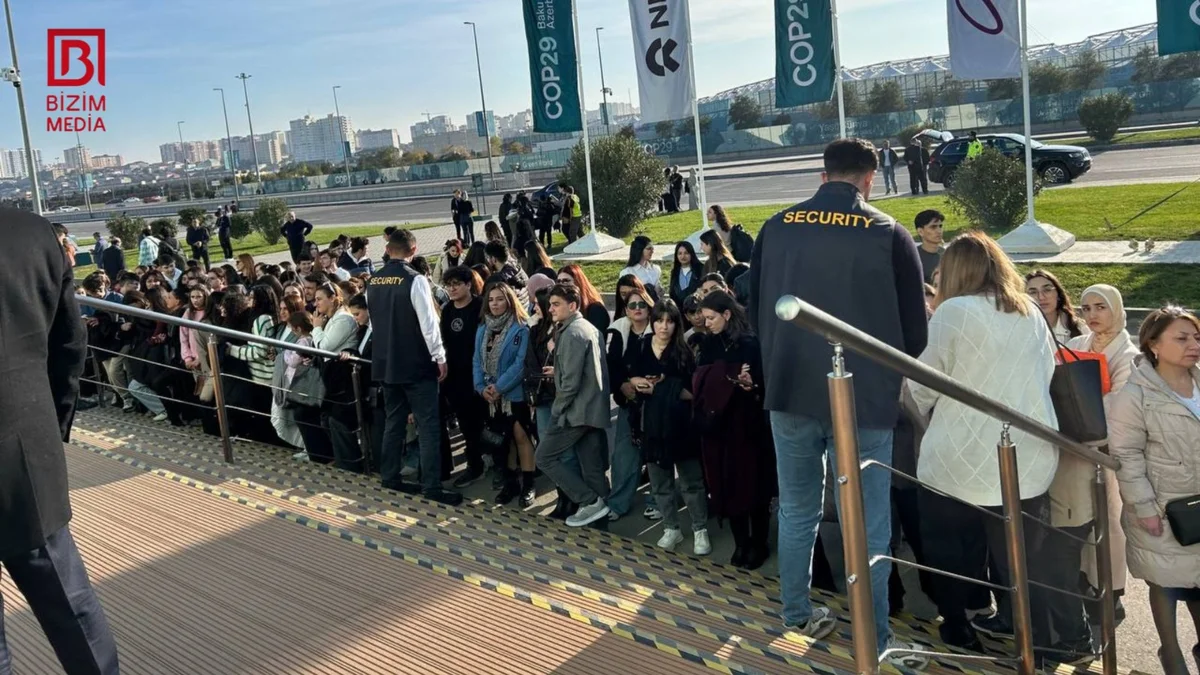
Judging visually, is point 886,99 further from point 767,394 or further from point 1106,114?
point 767,394

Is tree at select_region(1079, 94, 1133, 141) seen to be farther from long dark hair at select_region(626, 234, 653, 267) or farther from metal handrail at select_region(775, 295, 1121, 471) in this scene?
metal handrail at select_region(775, 295, 1121, 471)

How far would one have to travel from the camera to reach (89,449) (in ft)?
23.3

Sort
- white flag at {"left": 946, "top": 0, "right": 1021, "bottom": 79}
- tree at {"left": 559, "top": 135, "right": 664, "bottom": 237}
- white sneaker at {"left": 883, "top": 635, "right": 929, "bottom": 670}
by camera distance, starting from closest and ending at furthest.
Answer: white sneaker at {"left": 883, "top": 635, "right": 929, "bottom": 670} → white flag at {"left": 946, "top": 0, "right": 1021, "bottom": 79} → tree at {"left": 559, "top": 135, "right": 664, "bottom": 237}

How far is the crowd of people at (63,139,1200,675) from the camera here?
12.6ft

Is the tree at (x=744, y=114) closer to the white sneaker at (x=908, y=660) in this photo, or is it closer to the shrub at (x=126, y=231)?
the shrub at (x=126, y=231)

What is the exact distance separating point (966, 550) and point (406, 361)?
387cm

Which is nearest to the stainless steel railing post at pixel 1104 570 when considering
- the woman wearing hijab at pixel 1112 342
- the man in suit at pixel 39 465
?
the woman wearing hijab at pixel 1112 342

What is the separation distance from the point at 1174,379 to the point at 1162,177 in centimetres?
2221

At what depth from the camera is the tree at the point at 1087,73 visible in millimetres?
51688

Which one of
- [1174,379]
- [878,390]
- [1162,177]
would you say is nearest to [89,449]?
[878,390]

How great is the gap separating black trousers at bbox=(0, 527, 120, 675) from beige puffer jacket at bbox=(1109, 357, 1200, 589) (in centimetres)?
399

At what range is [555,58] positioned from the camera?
19016 millimetres

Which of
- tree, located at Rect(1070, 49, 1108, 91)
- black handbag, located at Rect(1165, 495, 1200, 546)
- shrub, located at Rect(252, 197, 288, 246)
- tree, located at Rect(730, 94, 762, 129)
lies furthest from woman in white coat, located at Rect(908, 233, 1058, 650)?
tree, located at Rect(730, 94, 762, 129)

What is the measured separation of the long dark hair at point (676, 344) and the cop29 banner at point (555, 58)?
13.2m
